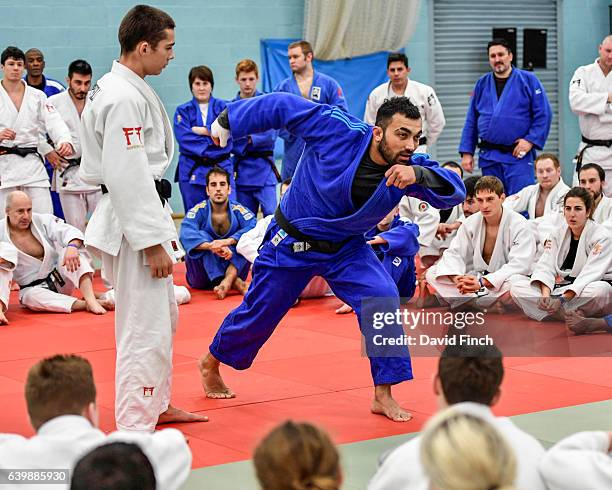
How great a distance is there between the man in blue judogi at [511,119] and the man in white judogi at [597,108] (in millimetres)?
295

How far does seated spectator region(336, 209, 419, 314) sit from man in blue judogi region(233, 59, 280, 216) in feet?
6.68

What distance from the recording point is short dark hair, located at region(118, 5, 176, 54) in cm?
382

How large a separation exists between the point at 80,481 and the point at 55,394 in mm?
591

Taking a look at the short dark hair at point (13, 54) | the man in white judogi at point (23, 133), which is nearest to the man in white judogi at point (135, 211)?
the man in white judogi at point (23, 133)

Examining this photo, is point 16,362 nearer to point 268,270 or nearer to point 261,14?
point 268,270

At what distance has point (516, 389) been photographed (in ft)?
15.7

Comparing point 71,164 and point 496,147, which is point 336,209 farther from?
point 496,147

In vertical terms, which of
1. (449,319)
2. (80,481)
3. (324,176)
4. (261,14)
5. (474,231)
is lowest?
(449,319)

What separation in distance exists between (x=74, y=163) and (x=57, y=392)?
6287mm

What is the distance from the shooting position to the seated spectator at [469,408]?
2.22m

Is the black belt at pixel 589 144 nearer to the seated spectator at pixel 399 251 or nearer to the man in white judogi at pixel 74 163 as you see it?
the seated spectator at pixel 399 251

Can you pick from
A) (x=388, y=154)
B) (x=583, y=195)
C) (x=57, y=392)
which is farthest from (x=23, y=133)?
(x=57, y=392)

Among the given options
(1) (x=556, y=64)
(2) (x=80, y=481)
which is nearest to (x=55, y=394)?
(2) (x=80, y=481)

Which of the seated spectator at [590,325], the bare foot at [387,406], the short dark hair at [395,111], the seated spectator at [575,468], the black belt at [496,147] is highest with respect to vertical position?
the short dark hair at [395,111]
